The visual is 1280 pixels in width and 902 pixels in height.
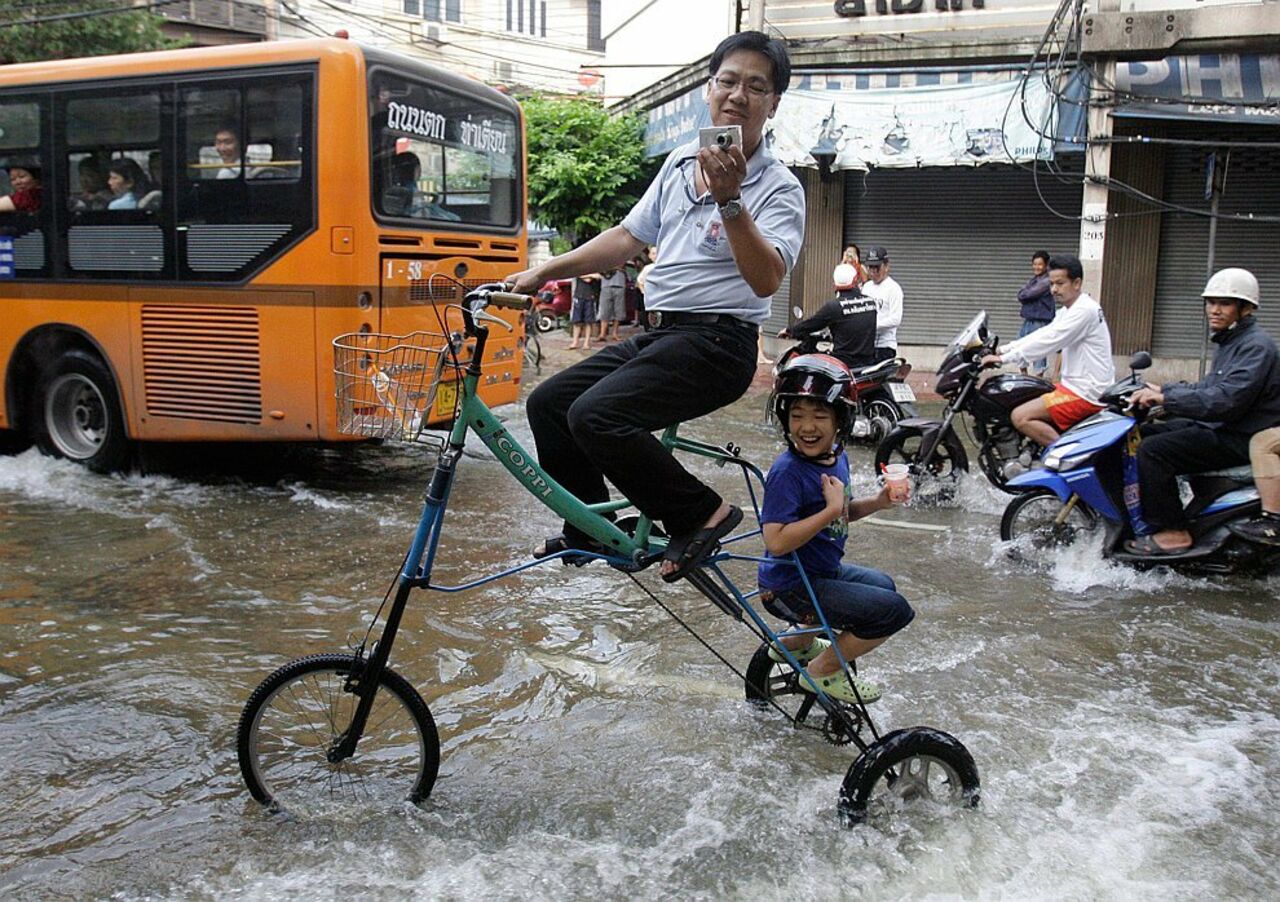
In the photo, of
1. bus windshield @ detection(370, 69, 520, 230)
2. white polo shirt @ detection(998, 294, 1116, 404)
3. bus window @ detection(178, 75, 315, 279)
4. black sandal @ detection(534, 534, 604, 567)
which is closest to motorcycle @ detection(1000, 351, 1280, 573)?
white polo shirt @ detection(998, 294, 1116, 404)

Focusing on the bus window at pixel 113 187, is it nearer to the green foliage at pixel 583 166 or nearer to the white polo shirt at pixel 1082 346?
the white polo shirt at pixel 1082 346

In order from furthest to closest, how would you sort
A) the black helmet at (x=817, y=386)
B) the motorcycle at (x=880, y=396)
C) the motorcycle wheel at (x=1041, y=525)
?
the motorcycle at (x=880, y=396) < the motorcycle wheel at (x=1041, y=525) < the black helmet at (x=817, y=386)

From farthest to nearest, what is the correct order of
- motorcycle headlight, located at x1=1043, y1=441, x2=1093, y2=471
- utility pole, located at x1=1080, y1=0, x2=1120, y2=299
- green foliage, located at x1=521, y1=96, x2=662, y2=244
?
green foliage, located at x1=521, y1=96, x2=662, y2=244 < utility pole, located at x1=1080, y1=0, x2=1120, y2=299 < motorcycle headlight, located at x1=1043, y1=441, x2=1093, y2=471

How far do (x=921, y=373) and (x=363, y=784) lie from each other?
1347 centimetres

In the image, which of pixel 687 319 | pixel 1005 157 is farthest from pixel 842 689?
pixel 1005 157

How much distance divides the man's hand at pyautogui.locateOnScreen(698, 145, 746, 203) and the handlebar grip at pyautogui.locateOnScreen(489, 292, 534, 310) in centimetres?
64

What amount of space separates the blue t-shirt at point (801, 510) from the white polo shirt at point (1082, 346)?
4447 mm

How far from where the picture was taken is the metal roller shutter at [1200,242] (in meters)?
14.2

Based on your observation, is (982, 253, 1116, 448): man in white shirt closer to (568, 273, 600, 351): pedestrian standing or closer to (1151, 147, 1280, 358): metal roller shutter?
(1151, 147, 1280, 358): metal roller shutter

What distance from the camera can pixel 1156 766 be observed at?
392 cm

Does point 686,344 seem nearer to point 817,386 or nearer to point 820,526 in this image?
point 817,386

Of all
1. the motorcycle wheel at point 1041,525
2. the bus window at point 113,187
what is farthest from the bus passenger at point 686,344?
the bus window at point 113,187

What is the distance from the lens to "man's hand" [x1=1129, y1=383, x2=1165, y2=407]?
20.0 ft

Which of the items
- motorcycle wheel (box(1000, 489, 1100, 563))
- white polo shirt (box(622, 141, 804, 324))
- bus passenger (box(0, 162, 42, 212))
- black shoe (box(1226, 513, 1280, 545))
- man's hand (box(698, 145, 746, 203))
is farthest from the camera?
bus passenger (box(0, 162, 42, 212))
